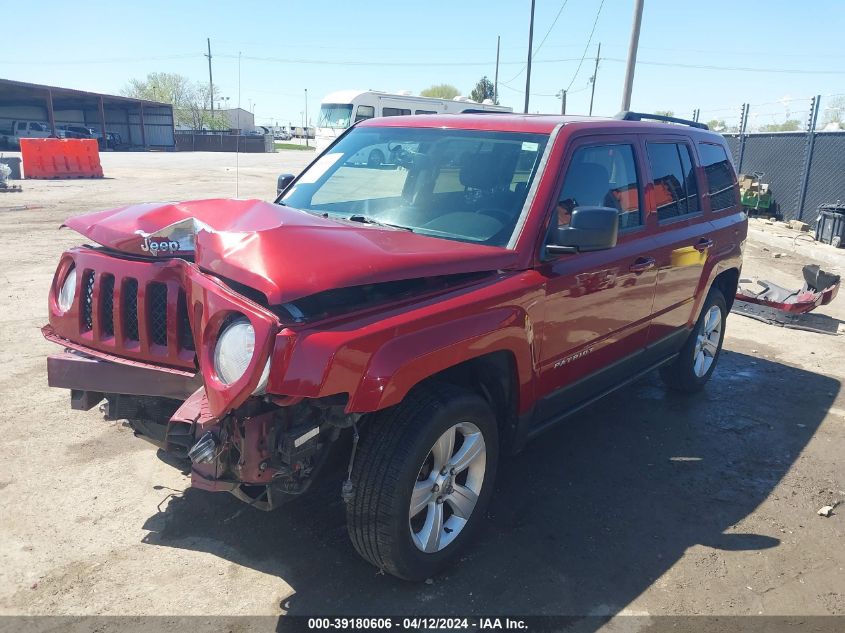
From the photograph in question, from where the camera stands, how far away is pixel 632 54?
45.4ft

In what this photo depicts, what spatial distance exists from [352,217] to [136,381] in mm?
1421

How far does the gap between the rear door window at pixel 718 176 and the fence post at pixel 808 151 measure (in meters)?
10.0

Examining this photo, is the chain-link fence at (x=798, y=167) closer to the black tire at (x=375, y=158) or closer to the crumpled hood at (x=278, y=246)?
the black tire at (x=375, y=158)

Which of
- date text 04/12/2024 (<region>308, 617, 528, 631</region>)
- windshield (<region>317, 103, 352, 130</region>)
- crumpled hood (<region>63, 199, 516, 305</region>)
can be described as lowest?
date text 04/12/2024 (<region>308, 617, 528, 631</region>)

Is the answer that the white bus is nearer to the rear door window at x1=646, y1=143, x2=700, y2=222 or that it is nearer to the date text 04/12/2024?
the rear door window at x1=646, y1=143, x2=700, y2=222

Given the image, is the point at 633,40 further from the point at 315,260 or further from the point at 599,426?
the point at 315,260

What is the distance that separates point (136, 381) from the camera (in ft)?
9.29

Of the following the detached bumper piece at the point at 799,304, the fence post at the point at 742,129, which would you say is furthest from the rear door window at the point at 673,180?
the fence post at the point at 742,129

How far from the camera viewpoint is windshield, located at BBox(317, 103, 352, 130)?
89.7ft

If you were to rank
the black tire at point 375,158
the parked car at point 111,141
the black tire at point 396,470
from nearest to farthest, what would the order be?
the black tire at point 396,470, the black tire at point 375,158, the parked car at point 111,141

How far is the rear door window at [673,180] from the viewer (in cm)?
423

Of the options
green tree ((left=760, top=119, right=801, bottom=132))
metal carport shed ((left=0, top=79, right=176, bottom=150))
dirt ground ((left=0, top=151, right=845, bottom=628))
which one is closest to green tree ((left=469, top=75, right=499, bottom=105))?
metal carport shed ((left=0, top=79, right=176, bottom=150))

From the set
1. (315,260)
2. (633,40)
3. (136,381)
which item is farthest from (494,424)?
(633,40)

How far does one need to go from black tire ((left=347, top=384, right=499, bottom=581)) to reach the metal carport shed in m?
53.8
